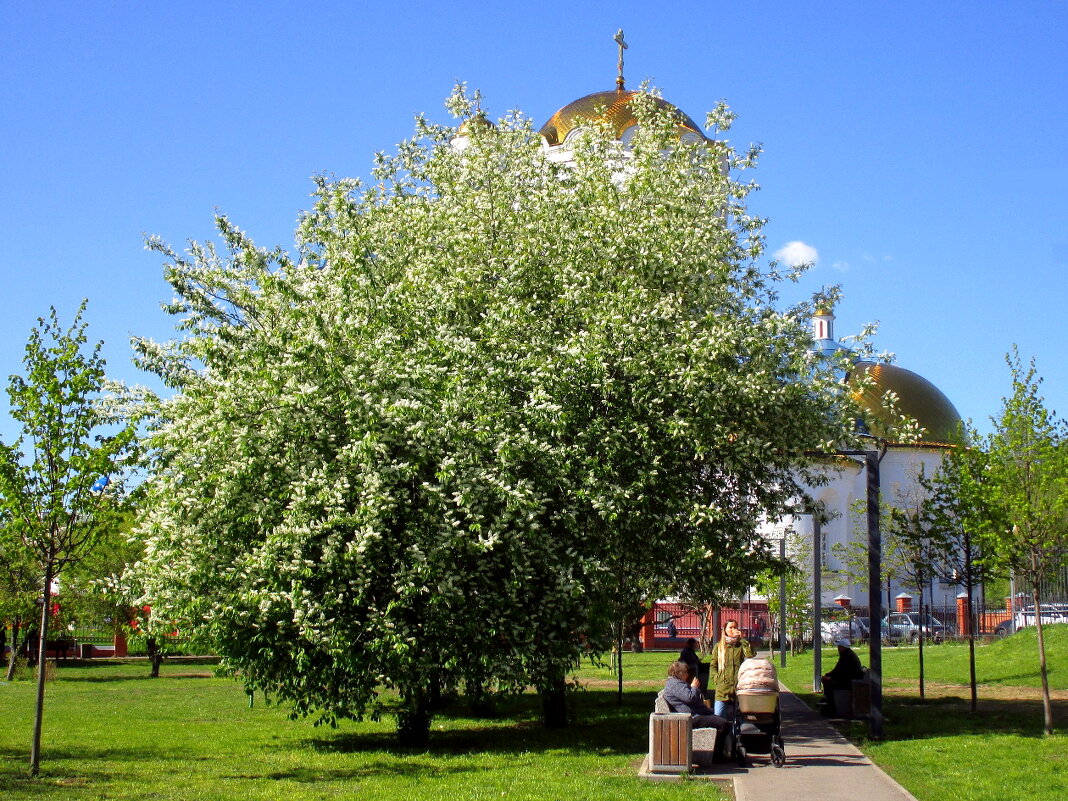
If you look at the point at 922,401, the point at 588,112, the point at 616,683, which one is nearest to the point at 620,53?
the point at 588,112

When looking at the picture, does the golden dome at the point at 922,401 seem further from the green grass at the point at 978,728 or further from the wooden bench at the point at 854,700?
the wooden bench at the point at 854,700

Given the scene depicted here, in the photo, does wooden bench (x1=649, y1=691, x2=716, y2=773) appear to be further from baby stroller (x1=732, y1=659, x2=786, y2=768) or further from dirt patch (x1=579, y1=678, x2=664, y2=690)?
dirt patch (x1=579, y1=678, x2=664, y2=690)

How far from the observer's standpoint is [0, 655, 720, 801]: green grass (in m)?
11.4

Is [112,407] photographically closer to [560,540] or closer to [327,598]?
[327,598]

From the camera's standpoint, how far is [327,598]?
44.0ft

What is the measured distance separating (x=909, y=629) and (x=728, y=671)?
3702 cm

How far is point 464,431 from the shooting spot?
538 inches

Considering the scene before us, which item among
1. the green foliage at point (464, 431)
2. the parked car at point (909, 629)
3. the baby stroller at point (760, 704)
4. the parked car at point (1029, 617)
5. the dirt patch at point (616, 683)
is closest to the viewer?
the baby stroller at point (760, 704)

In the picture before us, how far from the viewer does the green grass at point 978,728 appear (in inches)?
456

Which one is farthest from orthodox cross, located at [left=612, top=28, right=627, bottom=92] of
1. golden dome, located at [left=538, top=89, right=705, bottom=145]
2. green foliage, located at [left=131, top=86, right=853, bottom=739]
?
green foliage, located at [left=131, top=86, right=853, bottom=739]

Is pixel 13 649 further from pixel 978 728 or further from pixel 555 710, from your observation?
pixel 978 728

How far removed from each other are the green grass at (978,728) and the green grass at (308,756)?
2.81 meters

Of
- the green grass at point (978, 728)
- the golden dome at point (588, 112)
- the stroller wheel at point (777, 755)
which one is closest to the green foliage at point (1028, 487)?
the green grass at point (978, 728)

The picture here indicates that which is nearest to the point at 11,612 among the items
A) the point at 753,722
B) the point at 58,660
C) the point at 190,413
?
the point at 58,660
